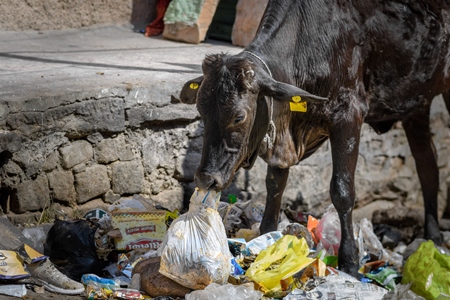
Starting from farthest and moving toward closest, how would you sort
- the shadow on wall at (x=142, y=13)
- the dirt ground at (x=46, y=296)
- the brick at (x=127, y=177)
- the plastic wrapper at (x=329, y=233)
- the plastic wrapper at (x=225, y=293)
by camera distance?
the shadow on wall at (x=142, y=13)
the brick at (x=127, y=177)
the plastic wrapper at (x=329, y=233)
the dirt ground at (x=46, y=296)
the plastic wrapper at (x=225, y=293)

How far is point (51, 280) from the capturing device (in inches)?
177

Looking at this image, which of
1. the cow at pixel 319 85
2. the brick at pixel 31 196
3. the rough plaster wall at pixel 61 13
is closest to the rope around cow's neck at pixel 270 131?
the cow at pixel 319 85

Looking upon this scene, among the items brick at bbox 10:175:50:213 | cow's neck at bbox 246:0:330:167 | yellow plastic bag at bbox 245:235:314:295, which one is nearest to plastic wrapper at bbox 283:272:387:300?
yellow plastic bag at bbox 245:235:314:295

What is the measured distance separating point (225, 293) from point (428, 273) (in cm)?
148

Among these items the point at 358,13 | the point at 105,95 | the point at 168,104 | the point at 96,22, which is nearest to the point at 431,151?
the point at 358,13

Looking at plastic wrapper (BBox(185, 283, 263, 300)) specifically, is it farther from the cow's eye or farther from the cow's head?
the cow's eye

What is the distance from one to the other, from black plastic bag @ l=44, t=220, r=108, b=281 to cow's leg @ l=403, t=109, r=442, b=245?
9.46 ft

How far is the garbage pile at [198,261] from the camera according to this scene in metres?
4.39

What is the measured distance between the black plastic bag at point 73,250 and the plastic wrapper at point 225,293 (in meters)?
0.86

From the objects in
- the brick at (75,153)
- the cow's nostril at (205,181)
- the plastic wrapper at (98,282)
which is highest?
the cow's nostril at (205,181)

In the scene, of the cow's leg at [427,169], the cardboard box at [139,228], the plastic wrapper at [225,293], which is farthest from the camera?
the cow's leg at [427,169]

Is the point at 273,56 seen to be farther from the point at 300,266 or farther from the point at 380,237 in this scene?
the point at 380,237

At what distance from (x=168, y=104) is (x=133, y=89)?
1.07 ft

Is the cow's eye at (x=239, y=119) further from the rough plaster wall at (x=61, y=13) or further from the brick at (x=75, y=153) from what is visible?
the rough plaster wall at (x=61, y=13)
